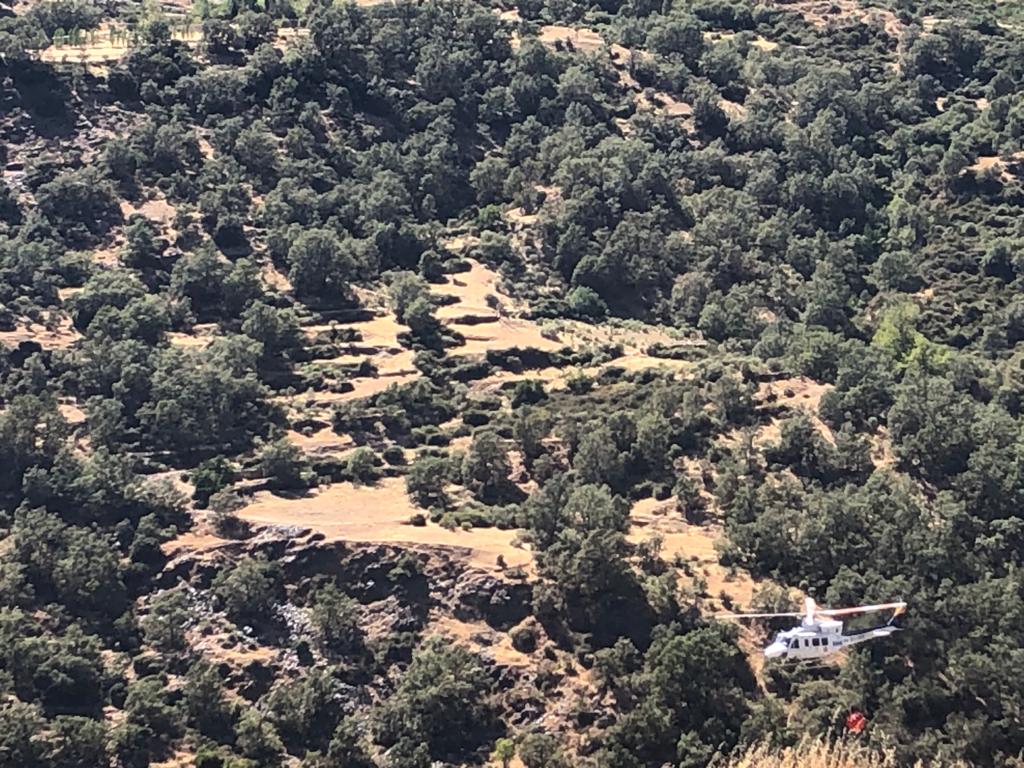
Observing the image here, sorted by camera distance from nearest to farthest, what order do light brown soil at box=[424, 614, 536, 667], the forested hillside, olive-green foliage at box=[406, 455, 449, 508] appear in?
1. the forested hillside
2. light brown soil at box=[424, 614, 536, 667]
3. olive-green foliage at box=[406, 455, 449, 508]

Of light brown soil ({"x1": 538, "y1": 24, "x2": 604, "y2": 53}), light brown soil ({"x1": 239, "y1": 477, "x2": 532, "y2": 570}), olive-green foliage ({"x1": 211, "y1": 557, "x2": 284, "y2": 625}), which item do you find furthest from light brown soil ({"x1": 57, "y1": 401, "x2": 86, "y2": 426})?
light brown soil ({"x1": 538, "y1": 24, "x2": 604, "y2": 53})

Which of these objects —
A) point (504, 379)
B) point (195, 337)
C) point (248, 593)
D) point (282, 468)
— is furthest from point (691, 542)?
point (195, 337)

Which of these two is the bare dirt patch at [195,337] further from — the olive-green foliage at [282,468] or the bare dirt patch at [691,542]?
the bare dirt patch at [691,542]

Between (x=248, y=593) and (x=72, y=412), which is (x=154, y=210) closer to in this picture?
(x=72, y=412)

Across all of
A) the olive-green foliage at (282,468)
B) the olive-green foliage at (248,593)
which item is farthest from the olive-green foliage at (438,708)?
the olive-green foliage at (282,468)

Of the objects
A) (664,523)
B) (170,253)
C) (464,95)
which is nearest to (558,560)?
(664,523)

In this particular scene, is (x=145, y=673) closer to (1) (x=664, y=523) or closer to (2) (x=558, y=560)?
(2) (x=558, y=560)

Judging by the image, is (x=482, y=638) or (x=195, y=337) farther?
(x=195, y=337)

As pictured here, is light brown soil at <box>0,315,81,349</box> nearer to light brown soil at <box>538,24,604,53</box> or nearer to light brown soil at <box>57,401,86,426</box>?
light brown soil at <box>57,401,86,426</box>
